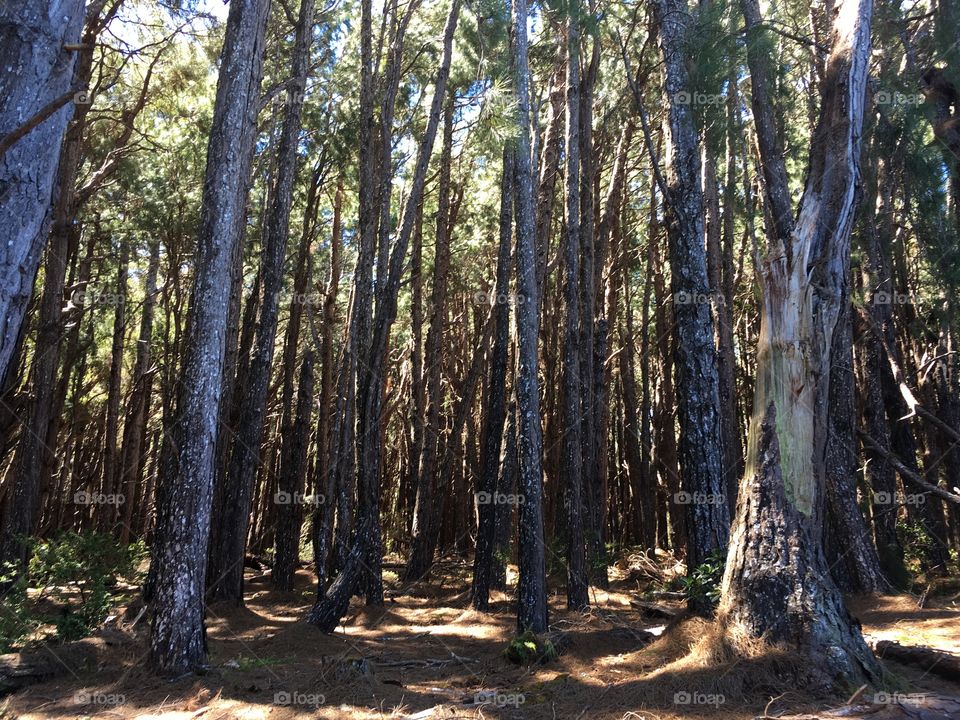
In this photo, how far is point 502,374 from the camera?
10594mm

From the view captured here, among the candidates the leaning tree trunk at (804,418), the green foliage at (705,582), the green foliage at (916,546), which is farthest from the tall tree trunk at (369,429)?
the green foliage at (916,546)

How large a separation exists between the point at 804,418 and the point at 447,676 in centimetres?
429

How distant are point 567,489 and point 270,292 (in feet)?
16.5

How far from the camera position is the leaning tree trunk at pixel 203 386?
21.0 ft

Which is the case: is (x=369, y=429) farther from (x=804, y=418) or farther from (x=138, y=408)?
(x=138, y=408)

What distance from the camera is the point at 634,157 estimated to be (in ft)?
56.9

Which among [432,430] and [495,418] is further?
[432,430]

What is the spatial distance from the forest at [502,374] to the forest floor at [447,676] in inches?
1.8

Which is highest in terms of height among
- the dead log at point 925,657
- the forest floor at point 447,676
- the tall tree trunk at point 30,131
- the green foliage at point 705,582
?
the tall tree trunk at point 30,131

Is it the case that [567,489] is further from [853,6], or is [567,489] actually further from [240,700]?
[853,6]

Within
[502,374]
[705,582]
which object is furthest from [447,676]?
[502,374]

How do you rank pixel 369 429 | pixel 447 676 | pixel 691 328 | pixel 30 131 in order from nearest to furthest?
pixel 30 131
pixel 691 328
pixel 447 676
pixel 369 429

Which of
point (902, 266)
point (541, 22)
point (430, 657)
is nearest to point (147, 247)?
point (541, 22)

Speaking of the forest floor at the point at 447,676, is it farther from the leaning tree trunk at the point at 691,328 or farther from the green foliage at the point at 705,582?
the leaning tree trunk at the point at 691,328
